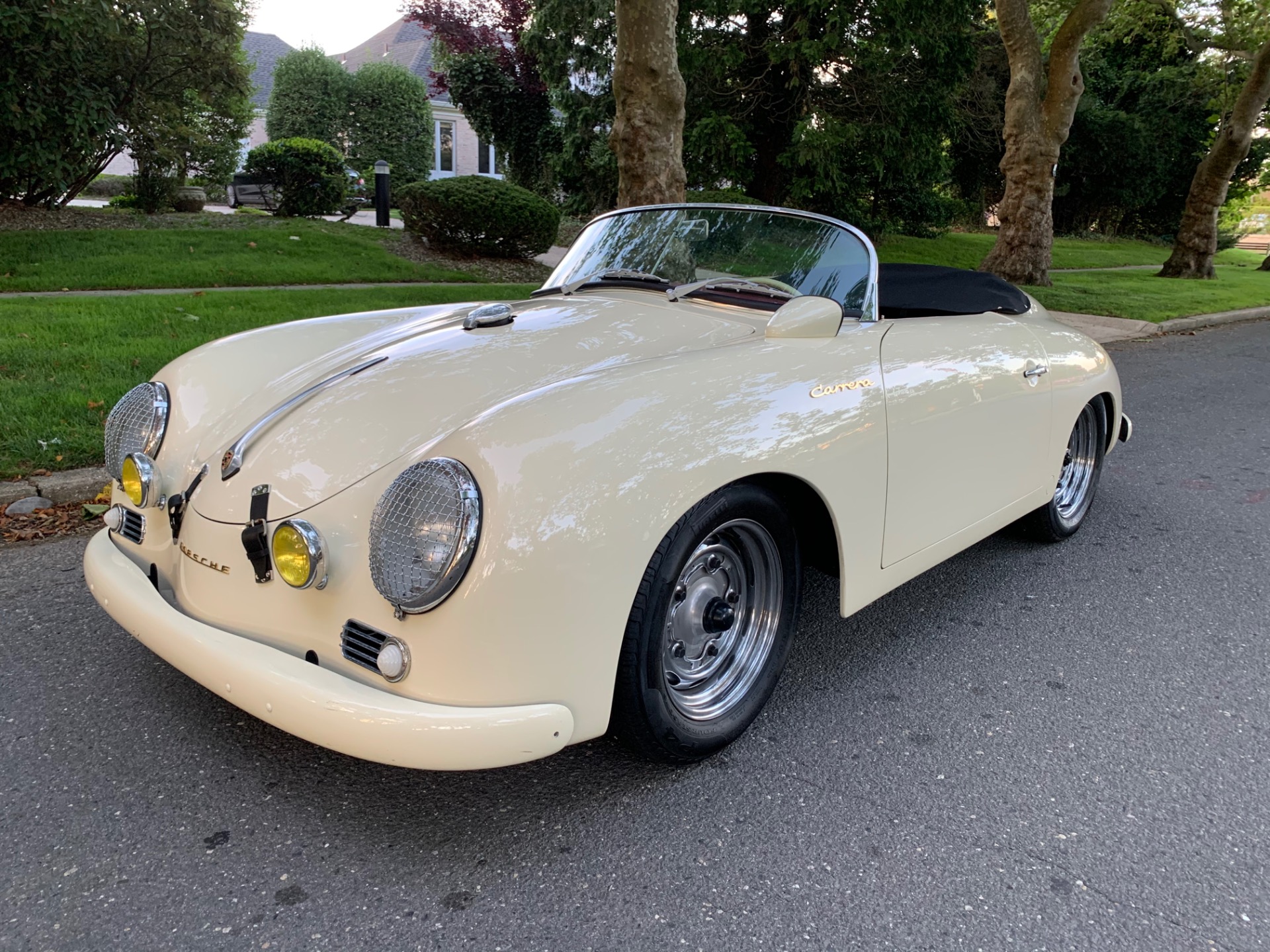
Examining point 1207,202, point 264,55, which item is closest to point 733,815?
point 1207,202

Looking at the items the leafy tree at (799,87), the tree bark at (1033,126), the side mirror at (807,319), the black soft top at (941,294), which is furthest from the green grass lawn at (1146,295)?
the side mirror at (807,319)

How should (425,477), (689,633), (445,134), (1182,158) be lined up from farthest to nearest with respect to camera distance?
(445,134)
(1182,158)
(689,633)
(425,477)

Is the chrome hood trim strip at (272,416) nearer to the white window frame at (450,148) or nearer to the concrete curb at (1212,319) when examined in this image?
the concrete curb at (1212,319)

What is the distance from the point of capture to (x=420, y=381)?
7.87ft

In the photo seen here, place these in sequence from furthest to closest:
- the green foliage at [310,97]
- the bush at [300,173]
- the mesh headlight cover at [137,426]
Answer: the green foliage at [310,97]
the bush at [300,173]
the mesh headlight cover at [137,426]

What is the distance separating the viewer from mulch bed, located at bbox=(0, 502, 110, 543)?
362 centimetres

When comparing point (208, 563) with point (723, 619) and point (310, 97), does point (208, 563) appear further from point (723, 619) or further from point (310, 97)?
point (310, 97)

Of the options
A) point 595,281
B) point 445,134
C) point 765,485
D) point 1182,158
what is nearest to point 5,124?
point 595,281

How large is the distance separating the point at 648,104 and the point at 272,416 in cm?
639

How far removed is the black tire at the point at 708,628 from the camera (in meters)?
1.97

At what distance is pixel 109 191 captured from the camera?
23.0 m

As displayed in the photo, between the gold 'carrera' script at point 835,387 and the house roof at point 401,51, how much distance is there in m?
32.2

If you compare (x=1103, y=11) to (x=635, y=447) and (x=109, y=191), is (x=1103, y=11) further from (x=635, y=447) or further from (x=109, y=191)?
(x=109, y=191)

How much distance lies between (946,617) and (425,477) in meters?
2.12
